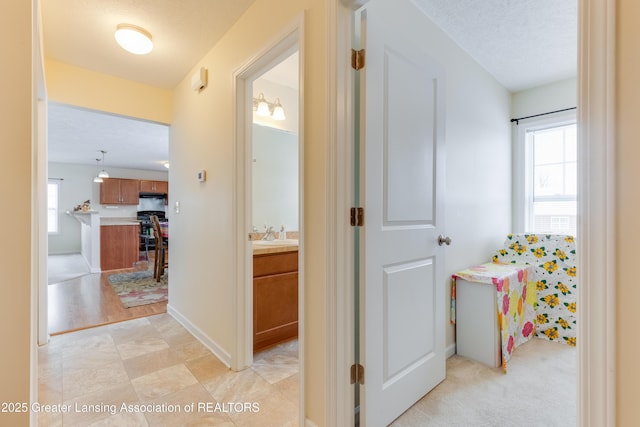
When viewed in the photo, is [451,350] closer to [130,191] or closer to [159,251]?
[159,251]

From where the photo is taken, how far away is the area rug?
362cm

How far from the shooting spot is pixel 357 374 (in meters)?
1.34

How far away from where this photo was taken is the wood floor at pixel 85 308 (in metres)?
2.87

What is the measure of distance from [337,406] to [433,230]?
1.07 m

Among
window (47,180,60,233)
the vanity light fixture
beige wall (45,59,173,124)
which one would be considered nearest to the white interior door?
the vanity light fixture

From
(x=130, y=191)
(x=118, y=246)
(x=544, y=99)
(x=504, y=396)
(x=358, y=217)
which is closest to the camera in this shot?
(x=358, y=217)

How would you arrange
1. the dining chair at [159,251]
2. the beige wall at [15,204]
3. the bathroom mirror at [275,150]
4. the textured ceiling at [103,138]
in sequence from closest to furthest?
the beige wall at [15,204] < the bathroom mirror at [275,150] < the textured ceiling at [103,138] < the dining chair at [159,251]

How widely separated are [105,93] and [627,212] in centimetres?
356

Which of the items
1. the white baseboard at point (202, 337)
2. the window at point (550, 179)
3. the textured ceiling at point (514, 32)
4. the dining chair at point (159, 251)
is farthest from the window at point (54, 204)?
the window at point (550, 179)

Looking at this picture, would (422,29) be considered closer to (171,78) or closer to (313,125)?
(313,125)

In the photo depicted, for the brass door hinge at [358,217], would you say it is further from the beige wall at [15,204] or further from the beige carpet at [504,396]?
the beige wall at [15,204]

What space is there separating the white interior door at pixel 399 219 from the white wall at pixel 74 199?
878 cm

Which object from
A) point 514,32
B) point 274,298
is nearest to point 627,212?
point 274,298

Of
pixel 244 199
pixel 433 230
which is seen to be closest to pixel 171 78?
pixel 244 199
